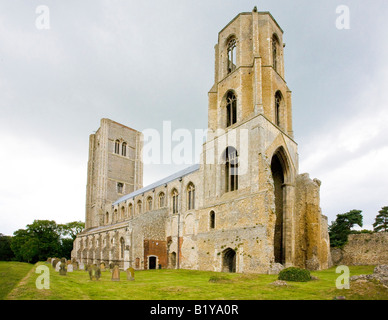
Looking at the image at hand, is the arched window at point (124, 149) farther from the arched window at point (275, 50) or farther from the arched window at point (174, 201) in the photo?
the arched window at point (275, 50)

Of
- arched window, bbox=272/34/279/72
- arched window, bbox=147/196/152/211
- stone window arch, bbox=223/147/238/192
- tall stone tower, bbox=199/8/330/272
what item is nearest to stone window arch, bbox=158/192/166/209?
arched window, bbox=147/196/152/211

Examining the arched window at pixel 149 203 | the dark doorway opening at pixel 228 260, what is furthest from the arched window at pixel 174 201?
the dark doorway opening at pixel 228 260

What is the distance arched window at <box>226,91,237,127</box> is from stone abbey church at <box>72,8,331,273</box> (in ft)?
0.33

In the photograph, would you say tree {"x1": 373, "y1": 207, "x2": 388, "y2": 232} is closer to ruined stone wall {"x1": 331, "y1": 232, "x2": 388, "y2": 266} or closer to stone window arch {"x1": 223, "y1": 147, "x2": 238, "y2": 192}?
ruined stone wall {"x1": 331, "y1": 232, "x2": 388, "y2": 266}

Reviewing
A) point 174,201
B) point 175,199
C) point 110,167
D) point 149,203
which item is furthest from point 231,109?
point 110,167

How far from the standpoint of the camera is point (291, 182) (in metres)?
26.7

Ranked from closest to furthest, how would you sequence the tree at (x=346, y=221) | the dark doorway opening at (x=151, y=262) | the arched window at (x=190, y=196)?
the dark doorway opening at (x=151, y=262)
the arched window at (x=190, y=196)
the tree at (x=346, y=221)

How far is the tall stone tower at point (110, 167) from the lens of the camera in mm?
54000

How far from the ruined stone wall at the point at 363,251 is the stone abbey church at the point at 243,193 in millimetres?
4041

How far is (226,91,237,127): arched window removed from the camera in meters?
28.2

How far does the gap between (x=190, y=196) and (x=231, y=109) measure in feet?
33.3

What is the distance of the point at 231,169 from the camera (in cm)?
2655
